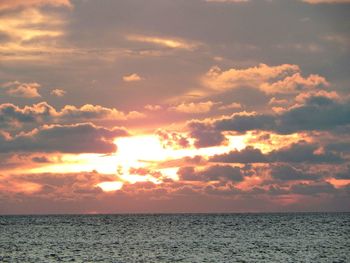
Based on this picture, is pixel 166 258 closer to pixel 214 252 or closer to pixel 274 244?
pixel 214 252

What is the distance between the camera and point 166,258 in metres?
66.5

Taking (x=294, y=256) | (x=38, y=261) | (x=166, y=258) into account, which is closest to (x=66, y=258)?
(x=38, y=261)

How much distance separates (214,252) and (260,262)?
13291mm

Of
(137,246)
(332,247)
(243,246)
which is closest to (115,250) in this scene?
(137,246)

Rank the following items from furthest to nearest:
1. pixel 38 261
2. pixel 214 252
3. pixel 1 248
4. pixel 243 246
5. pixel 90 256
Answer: pixel 243 246 → pixel 1 248 → pixel 214 252 → pixel 90 256 → pixel 38 261

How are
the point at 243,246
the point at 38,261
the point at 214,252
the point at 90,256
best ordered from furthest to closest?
the point at 243,246 < the point at 214,252 < the point at 90,256 < the point at 38,261

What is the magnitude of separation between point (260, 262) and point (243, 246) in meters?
23.0

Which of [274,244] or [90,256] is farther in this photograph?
[274,244]

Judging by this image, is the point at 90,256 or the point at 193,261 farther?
the point at 90,256

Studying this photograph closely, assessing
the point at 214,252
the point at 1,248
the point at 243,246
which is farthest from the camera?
the point at 243,246

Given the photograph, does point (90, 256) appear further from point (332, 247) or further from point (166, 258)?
point (332, 247)

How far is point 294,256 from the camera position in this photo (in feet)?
230

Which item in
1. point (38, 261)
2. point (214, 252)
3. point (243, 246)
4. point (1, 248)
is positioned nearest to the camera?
point (38, 261)

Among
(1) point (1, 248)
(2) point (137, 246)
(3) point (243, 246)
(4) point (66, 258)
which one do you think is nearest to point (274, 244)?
(3) point (243, 246)
